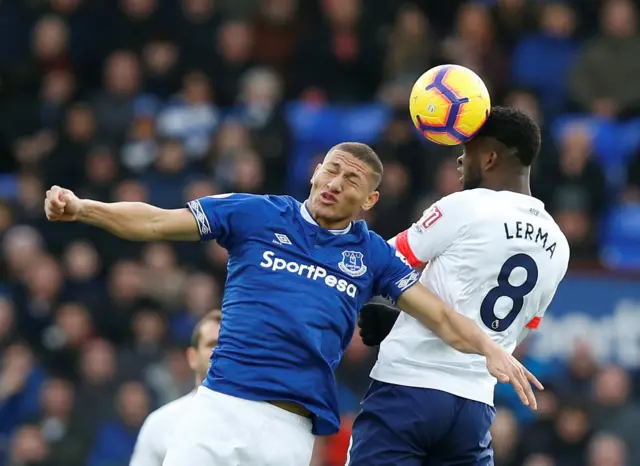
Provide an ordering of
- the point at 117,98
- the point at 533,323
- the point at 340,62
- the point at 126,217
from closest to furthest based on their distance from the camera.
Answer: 1. the point at 126,217
2. the point at 533,323
3. the point at 117,98
4. the point at 340,62

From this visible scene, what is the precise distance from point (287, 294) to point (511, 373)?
107cm

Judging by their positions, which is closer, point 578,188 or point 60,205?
point 60,205

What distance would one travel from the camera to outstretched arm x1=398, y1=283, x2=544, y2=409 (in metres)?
6.48

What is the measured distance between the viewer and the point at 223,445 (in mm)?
6348

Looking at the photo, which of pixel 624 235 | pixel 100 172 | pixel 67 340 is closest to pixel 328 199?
pixel 67 340

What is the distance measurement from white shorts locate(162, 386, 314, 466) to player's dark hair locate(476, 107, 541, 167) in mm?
1686

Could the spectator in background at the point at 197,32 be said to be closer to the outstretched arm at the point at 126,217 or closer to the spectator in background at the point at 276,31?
the spectator in background at the point at 276,31

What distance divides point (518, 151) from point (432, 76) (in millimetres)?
585

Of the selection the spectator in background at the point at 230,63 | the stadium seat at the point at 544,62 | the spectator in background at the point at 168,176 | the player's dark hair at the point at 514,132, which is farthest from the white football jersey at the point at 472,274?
the spectator in background at the point at 230,63

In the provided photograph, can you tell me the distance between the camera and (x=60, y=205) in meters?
6.02

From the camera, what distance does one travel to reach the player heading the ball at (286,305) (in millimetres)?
6379

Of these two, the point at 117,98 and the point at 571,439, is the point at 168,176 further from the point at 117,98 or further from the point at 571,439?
the point at 571,439

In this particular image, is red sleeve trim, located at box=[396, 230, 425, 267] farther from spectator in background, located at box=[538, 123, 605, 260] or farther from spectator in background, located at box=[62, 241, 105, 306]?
spectator in background, located at box=[62, 241, 105, 306]

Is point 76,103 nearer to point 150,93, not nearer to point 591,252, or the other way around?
point 150,93
